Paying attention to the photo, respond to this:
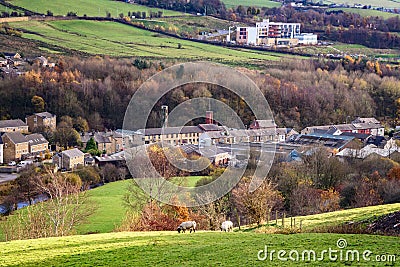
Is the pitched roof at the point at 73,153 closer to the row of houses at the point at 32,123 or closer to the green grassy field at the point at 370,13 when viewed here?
the row of houses at the point at 32,123

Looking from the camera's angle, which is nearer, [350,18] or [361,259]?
[361,259]

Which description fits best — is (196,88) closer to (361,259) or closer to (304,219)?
(304,219)

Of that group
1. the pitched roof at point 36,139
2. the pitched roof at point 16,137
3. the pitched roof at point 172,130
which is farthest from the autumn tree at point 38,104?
the pitched roof at point 172,130

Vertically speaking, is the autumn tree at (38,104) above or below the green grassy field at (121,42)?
below

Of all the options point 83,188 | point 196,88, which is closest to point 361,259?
point 83,188

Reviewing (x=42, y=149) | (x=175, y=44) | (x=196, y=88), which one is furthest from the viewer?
(x=175, y=44)

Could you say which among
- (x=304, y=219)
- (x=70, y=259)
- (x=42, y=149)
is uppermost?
(x=70, y=259)

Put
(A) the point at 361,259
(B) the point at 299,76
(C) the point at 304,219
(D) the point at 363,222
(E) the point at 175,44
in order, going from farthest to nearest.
→ (E) the point at 175,44
(B) the point at 299,76
(C) the point at 304,219
(D) the point at 363,222
(A) the point at 361,259

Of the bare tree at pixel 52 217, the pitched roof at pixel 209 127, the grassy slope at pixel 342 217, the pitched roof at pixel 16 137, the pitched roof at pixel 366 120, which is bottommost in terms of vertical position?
the pitched roof at pixel 366 120
